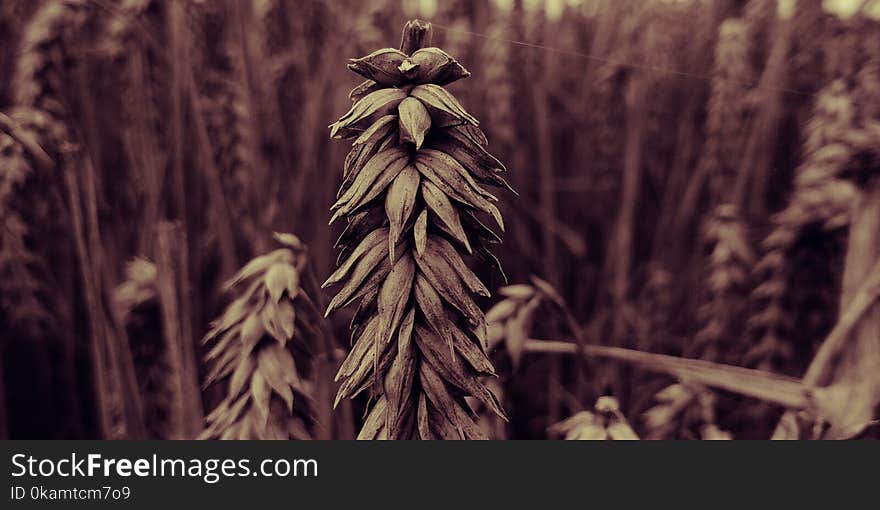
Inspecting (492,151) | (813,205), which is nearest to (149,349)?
(492,151)

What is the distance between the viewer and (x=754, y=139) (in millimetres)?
1139

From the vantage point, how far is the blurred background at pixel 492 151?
2.74 ft

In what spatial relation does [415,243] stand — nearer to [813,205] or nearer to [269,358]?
[269,358]

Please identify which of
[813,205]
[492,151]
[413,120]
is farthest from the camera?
[492,151]

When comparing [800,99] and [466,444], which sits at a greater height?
[800,99]

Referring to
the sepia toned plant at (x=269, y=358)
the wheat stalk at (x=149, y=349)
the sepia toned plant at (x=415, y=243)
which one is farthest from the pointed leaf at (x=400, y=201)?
the wheat stalk at (x=149, y=349)

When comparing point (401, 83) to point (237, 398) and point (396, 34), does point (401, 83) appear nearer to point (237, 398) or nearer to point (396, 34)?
point (237, 398)

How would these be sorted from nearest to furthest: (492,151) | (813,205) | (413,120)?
(413,120), (813,205), (492,151)

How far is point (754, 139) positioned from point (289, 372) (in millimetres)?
925

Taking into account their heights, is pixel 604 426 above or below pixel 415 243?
below

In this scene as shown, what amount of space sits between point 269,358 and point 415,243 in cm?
29

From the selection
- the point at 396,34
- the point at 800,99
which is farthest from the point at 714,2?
the point at 396,34

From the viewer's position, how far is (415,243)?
0.42m

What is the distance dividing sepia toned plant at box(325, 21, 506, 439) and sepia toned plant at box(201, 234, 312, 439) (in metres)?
0.20
